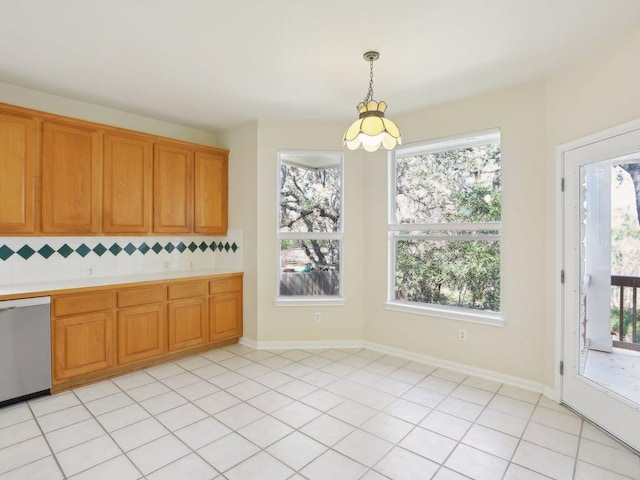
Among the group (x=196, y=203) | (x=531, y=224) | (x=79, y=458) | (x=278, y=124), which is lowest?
(x=79, y=458)

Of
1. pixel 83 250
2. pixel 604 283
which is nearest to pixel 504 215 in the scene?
pixel 604 283

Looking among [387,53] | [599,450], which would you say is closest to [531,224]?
[599,450]

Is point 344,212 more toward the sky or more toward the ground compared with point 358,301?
more toward the sky

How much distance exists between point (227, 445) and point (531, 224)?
9.35 feet

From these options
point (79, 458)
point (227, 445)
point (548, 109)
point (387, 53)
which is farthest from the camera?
point (548, 109)

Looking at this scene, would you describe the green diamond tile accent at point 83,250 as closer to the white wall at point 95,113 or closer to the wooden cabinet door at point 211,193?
the wooden cabinet door at point 211,193

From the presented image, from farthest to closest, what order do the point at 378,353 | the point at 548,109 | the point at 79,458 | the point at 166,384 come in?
the point at 378,353, the point at 166,384, the point at 548,109, the point at 79,458

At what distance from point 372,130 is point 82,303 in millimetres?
2755

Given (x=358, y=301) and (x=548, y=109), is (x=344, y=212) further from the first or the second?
(x=548, y=109)

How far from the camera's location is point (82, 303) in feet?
9.98

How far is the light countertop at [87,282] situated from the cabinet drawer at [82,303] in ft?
0.27

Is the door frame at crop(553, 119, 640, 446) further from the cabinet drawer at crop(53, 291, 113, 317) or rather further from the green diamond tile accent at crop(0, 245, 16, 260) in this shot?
the green diamond tile accent at crop(0, 245, 16, 260)

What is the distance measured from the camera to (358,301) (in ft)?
13.6

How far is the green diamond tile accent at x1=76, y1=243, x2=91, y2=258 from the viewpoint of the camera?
3.54 m
